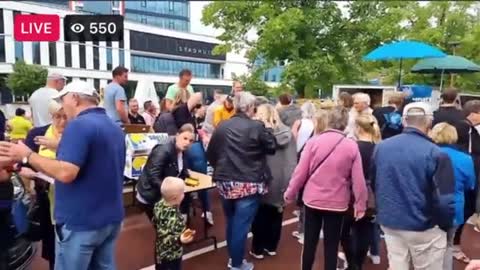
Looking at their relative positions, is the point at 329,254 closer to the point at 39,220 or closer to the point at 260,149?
the point at 260,149

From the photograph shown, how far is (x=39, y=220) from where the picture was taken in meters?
3.62

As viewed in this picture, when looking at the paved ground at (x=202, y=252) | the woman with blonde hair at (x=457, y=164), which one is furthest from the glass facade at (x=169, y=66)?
the woman with blonde hair at (x=457, y=164)

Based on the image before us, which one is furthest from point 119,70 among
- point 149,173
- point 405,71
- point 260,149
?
point 405,71

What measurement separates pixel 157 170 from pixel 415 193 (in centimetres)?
222

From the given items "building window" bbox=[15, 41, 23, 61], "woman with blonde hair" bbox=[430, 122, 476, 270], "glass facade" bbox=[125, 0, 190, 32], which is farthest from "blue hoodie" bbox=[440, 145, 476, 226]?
"glass facade" bbox=[125, 0, 190, 32]

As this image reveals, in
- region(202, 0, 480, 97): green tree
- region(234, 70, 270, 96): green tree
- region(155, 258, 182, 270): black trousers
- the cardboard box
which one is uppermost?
region(202, 0, 480, 97): green tree

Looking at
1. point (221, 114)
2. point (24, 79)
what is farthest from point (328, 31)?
point (24, 79)

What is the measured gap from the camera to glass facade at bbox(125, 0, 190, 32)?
2940 inches

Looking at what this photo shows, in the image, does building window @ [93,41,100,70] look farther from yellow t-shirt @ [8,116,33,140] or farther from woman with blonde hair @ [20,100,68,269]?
woman with blonde hair @ [20,100,68,269]

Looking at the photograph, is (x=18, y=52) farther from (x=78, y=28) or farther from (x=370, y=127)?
(x=370, y=127)

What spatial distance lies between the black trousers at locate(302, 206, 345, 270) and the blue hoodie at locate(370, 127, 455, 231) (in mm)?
587

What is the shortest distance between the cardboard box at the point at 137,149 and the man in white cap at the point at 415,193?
3.34 meters

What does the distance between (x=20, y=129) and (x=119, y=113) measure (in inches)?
218

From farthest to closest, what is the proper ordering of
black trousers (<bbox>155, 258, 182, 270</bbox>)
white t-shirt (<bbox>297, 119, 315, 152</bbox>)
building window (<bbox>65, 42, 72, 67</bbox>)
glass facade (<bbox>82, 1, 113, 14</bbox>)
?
glass facade (<bbox>82, 1, 113, 14</bbox>) → building window (<bbox>65, 42, 72, 67</bbox>) → white t-shirt (<bbox>297, 119, 315, 152</bbox>) → black trousers (<bbox>155, 258, 182, 270</bbox>)
